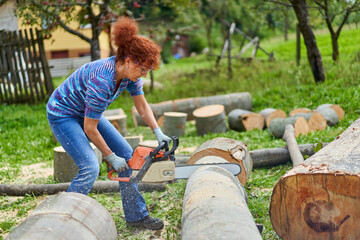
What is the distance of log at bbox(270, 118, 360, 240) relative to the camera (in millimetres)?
2908

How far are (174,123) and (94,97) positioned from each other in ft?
16.4

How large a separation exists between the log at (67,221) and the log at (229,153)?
6.21 feet

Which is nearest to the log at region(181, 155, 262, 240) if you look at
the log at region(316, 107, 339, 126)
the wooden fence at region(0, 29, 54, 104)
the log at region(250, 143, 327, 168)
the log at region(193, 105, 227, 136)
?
the log at region(250, 143, 327, 168)

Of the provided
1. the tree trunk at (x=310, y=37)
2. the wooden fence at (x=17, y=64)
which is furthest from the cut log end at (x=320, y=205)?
the wooden fence at (x=17, y=64)

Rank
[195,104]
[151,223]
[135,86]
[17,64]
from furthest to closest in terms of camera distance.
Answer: [17,64]
[195,104]
[151,223]
[135,86]

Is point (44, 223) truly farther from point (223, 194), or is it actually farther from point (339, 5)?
point (339, 5)

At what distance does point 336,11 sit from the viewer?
9945mm

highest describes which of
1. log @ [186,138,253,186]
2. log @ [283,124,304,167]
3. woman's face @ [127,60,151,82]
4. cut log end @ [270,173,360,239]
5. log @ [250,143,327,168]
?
woman's face @ [127,60,151,82]

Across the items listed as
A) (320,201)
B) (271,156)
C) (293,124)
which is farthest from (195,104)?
(320,201)

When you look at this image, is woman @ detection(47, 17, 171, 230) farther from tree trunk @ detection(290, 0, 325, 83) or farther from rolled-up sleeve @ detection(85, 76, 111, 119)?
tree trunk @ detection(290, 0, 325, 83)

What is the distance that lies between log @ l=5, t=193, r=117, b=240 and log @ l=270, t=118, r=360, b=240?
4.20ft

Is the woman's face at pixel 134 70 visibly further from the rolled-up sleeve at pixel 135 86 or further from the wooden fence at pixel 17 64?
the wooden fence at pixel 17 64

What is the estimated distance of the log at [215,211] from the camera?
7.99 ft

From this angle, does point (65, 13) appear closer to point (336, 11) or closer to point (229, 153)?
point (336, 11)
